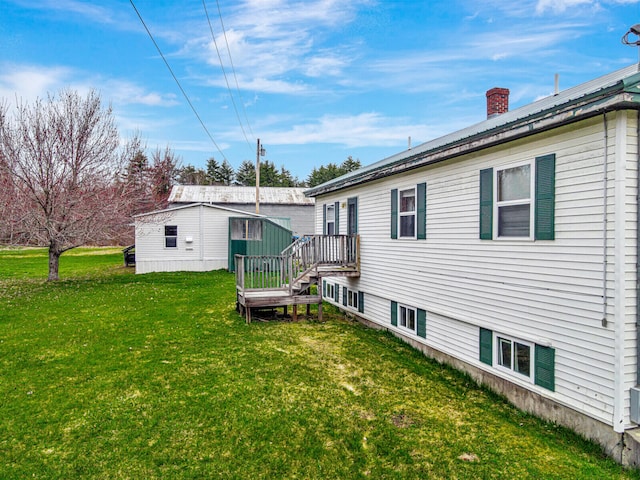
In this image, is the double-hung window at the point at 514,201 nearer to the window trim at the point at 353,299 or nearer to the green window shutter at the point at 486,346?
the green window shutter at the point at 486,346

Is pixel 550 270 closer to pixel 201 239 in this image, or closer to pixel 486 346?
pixel 486 346

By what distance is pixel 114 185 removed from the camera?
17.0m

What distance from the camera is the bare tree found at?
48.3 feet

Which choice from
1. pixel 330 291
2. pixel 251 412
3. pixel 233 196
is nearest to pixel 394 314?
pixel 330 291

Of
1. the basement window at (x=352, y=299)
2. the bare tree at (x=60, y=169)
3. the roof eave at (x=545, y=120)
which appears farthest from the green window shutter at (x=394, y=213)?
the bare tree at (x=60, y=169)

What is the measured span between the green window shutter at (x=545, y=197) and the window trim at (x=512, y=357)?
5.20 ft

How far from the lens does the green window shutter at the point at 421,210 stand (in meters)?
8.12

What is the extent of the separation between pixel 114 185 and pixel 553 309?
16959 millimetres

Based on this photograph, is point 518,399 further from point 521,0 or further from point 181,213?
point 181,213

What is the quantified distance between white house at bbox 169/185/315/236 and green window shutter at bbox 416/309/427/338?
77.3 ft

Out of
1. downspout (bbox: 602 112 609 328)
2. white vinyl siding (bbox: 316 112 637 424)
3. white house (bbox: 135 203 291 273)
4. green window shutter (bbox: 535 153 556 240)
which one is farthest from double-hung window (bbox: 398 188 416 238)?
white house (bbox: 135 203 291 273)

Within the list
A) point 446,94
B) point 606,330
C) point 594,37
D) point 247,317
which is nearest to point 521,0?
point 594,37

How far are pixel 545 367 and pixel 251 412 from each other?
4.07 metres

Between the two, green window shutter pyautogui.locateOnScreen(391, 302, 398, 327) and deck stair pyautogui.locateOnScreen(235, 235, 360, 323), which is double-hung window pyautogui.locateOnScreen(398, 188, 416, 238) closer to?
green window shutter pyautogui.locateOnScreen(391, 302, 398, 327)
